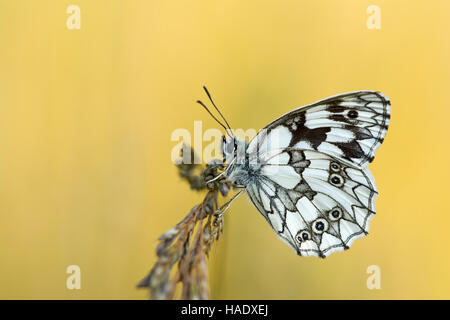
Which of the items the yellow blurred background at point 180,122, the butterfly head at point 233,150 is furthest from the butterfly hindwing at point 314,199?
the yellow blurred background at point 180,122

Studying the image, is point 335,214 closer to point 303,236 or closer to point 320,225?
point 320,225

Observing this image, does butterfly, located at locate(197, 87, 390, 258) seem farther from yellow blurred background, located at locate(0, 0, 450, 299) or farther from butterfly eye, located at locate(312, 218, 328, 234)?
yellow blurred background, located at locate(0, 0, 450, 299)

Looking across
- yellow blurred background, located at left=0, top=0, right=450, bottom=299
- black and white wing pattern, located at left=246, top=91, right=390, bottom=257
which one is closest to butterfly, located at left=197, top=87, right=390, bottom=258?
black and white wing pattern, located at left=246, top=91, right=390, bottom=257

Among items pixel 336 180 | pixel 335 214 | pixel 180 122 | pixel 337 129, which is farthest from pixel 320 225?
pixel 180 122

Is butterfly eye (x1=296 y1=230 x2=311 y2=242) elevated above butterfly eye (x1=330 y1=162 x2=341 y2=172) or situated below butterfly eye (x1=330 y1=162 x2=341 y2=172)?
below

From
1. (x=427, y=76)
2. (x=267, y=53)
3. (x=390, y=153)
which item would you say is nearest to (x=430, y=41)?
(x=427, y=76)

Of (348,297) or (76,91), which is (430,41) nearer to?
(348,297)

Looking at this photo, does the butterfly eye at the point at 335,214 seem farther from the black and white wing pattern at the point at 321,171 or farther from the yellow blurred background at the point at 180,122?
the yellow blurred background at the point at 180,122
